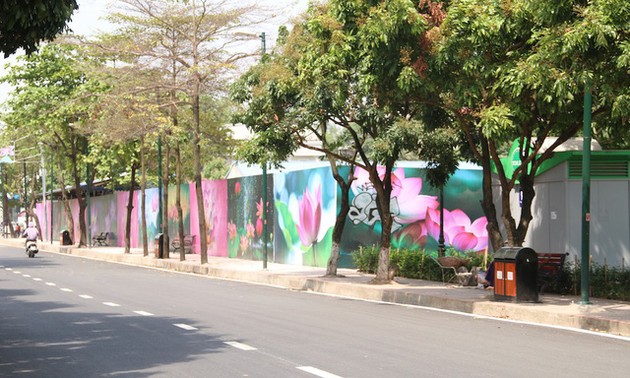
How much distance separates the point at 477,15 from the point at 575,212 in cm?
734

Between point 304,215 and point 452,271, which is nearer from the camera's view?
point 452,271

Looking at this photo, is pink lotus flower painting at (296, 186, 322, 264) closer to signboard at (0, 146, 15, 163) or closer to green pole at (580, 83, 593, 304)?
green pole at (580, 83, 593, 304)

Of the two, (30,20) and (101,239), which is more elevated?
(30,20)

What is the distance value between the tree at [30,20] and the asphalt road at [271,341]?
3771 millimetres

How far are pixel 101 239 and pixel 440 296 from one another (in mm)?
41903

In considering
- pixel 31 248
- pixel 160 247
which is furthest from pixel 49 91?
pixel 160 247

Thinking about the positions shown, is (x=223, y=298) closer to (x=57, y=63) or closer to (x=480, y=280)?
(x=480, y=280)

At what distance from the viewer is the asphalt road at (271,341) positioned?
1047 cm

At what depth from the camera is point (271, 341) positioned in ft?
42.0

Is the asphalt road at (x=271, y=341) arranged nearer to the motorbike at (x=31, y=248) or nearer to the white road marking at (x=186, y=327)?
the white road marking at (x=186, y=327)

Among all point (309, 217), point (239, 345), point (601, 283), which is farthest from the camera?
point (309, 217)

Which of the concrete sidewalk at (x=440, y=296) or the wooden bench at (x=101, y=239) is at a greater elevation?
the wooden bench at (x=101, y=239)

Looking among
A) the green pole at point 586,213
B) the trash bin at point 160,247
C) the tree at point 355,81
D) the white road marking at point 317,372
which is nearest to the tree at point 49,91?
the trash bin at point 160,247

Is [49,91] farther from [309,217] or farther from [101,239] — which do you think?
[309,217]
